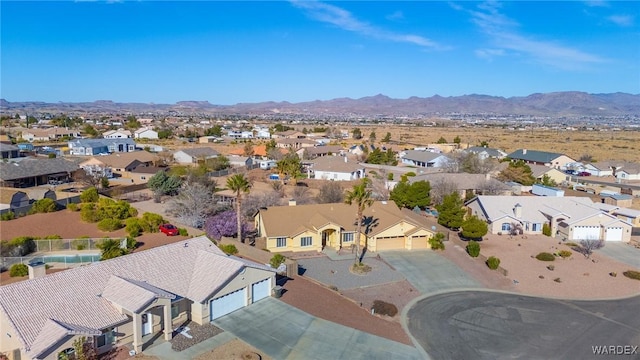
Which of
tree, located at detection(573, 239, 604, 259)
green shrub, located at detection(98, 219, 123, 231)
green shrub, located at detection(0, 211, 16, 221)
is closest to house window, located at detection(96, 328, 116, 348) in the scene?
green shrub, located at detection(98, 219, 123, 231)

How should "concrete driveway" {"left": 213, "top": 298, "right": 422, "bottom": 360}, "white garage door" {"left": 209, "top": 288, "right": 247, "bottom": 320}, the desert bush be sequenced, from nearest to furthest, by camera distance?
"concrete driveway" {"left": 213, "top": 298, "right": 422, "bottom": 360} → "white garage door" {"left": 209, "top": 288, "right": 247, "bottom": 320} → the desert bush

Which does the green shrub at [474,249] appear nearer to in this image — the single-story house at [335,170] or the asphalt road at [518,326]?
the asphalt road at [518,326]

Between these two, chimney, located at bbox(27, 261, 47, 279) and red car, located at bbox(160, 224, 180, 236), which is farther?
red car, located at bbox(160, 224, 180, 236)

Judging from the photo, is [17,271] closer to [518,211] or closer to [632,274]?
[518,211]

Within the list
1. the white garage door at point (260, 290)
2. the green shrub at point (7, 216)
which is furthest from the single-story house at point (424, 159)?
the green shrub at point (7, 216)

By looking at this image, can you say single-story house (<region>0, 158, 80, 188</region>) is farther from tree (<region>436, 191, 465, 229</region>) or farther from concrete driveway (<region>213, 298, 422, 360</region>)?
tree (<region>436, 191, 465, 229</region>)

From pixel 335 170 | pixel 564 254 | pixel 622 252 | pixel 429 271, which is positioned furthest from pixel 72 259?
pixel 335 170

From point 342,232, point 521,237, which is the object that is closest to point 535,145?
point 521,237

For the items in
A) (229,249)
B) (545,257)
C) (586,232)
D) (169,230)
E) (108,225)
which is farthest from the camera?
(586,232)
